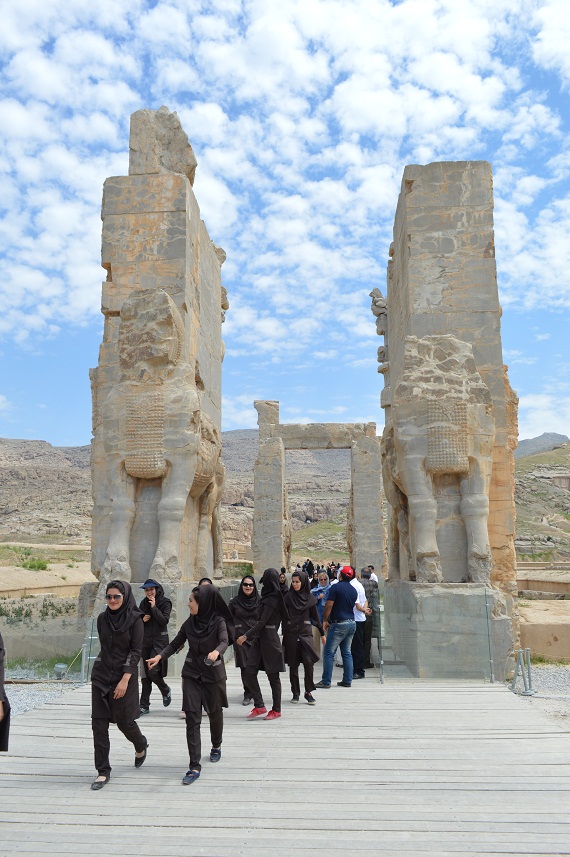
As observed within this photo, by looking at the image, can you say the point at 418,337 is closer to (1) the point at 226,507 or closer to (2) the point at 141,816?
(2) the point at 141,816

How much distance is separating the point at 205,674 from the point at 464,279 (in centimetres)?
560

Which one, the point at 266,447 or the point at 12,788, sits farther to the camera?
the point at 266,447

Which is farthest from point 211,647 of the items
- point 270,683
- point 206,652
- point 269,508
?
point 269,508

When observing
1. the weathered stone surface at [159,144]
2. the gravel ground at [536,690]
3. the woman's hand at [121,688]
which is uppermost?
the weathered stone surface at [159,144]

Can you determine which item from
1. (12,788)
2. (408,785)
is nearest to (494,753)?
(408,785)

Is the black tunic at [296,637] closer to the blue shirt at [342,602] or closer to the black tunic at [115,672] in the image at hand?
the blue shirt at [342,602]

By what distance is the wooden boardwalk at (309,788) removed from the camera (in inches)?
114

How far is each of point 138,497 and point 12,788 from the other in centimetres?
392

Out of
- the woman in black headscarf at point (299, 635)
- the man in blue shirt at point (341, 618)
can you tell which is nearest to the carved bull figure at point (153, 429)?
the man in blue shirt at point (341, 618)

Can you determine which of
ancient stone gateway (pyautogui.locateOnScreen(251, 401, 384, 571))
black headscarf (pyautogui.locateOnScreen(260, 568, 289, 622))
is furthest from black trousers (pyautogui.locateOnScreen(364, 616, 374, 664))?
ancient stone gateway (pyautogui.locateOnScreen(251, 401, 384, 571))

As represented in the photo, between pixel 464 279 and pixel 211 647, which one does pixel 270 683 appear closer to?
pixel 211 647

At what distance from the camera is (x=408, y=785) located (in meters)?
3.56

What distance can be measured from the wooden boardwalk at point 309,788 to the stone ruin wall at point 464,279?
10.3ft

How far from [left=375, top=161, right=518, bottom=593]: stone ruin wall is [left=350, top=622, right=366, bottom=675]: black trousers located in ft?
6.22
